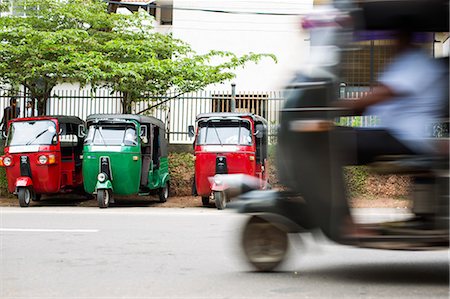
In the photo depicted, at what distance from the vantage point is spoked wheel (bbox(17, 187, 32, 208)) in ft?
53.4

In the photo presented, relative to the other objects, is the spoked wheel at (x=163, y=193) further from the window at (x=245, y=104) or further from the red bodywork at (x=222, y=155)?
the window at (x=245, y=104)

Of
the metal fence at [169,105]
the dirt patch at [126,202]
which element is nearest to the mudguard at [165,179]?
the dirt patch at [126,202]

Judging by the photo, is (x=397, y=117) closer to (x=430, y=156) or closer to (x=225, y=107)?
(x=430, y=156)

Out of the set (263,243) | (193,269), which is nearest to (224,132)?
(193,269)

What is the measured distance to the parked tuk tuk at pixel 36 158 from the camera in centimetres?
1631

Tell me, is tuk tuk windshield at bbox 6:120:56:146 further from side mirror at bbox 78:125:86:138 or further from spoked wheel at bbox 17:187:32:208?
spoked wheel at bbox 17:187:32:208

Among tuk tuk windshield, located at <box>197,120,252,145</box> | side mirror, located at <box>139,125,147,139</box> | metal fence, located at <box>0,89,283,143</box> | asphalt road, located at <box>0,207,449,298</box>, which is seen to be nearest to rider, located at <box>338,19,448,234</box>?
asphalt road, located at <box>0,207,449,298</box>

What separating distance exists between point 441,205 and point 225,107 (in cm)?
1602

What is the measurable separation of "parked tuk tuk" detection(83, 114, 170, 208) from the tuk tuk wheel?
1.58 metres

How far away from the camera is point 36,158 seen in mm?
16312

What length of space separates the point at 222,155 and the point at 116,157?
2511mm

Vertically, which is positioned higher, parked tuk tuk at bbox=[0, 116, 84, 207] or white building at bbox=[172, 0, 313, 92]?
white building at bbox=[172, 0, 313, 92]

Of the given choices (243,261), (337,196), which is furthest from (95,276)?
(337,196)

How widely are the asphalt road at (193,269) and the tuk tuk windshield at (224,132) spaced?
6.78m
